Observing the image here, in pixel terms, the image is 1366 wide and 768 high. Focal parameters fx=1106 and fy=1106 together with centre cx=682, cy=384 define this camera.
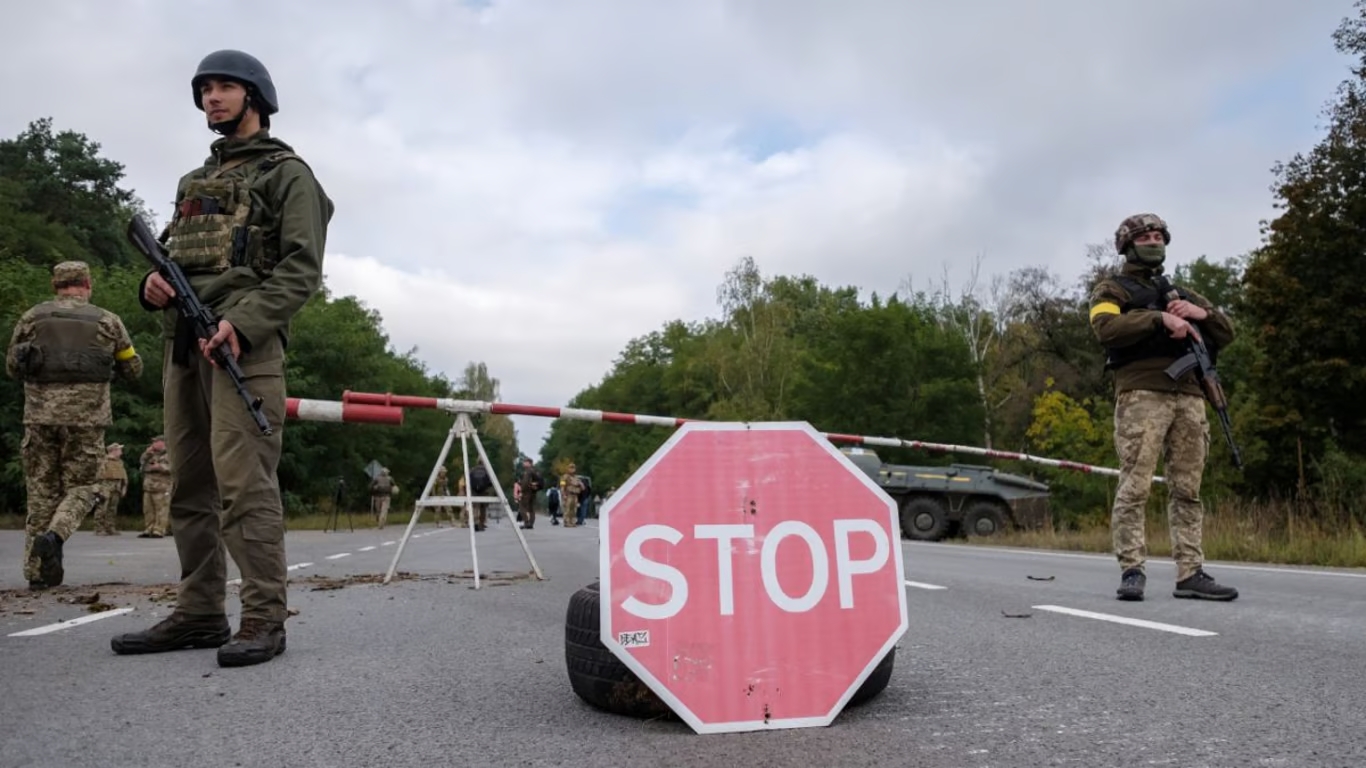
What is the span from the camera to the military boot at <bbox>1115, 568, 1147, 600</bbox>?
232 inches

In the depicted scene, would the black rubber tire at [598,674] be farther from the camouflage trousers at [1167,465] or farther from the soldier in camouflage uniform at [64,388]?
the soldier in camouflage uniform at [64,388]

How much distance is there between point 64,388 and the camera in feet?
23.5

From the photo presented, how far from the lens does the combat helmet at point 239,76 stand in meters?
4.17

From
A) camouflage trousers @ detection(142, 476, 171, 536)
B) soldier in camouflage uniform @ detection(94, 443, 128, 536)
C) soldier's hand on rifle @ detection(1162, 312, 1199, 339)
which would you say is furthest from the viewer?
camouflage trousers @ detection(142, 476, 171, 536)

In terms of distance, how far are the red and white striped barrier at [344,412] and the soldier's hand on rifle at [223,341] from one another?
11.1 ft

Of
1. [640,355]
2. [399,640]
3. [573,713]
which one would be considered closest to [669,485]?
[573,713]

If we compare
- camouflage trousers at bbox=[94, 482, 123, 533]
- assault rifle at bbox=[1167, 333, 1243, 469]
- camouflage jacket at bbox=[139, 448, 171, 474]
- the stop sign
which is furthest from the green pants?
camouflage jacket at bbox=[139, 448, 171, 474]

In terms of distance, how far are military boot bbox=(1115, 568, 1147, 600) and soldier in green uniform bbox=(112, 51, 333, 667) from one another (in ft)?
14.0

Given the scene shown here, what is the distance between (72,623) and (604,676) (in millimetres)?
3204

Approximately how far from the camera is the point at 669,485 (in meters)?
2.85

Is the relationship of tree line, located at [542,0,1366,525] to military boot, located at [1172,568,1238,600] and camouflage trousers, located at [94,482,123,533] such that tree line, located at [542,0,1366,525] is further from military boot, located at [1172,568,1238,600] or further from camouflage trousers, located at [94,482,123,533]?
camouflage trousers, located at [94,482,123,533]

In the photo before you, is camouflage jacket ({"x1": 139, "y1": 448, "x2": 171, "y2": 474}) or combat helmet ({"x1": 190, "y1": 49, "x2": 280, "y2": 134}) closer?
combat helmet ({"x1": 190, "y1": 49, "x2": 280, "y2": 134})

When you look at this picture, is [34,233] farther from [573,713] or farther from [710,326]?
[573,713]

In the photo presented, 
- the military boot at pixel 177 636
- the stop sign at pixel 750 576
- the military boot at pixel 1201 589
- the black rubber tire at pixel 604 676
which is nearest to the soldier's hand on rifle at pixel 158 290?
the military boot at pixel 177 636
